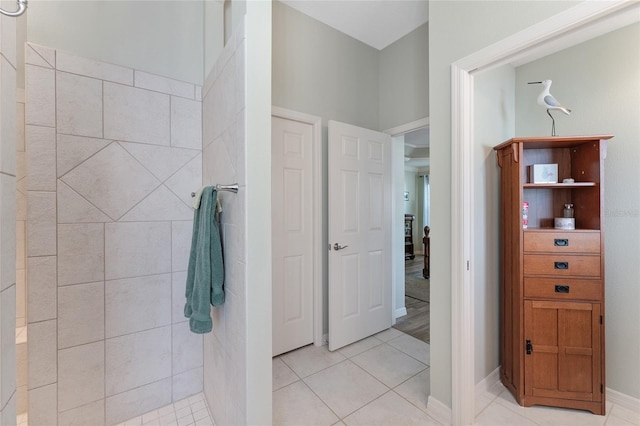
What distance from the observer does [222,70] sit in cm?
137

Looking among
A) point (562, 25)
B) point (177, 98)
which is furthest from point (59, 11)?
point (562, 25)

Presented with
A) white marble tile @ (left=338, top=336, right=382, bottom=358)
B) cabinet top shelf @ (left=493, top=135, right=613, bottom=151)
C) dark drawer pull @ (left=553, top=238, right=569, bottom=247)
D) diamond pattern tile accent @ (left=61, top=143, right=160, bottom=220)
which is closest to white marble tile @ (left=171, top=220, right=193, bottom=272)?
diamond pattern tile accent @ (left=61, top=143, right=160, bottom=220)

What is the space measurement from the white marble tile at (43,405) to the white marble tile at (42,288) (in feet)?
1.20

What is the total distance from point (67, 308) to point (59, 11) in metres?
1.56

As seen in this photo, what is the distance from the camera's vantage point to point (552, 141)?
→ 5.64 ft

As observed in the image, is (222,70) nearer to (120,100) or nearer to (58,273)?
(120,100)

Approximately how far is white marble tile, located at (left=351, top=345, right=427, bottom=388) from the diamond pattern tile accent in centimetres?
202

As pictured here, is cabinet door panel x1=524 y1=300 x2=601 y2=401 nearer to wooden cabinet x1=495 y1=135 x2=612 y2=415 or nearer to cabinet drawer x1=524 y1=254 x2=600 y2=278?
wooden cabinet x1=495 y1=135 x2=612 y2=415

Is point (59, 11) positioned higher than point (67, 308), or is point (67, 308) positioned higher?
point (59, 11)

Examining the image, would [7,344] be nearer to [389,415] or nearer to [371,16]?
[389,415]

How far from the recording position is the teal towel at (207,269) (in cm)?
126

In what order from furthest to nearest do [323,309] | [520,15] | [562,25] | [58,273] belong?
[323,309]
[58,273]
[520,15]
[562,25]

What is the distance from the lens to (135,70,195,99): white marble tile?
1600mm

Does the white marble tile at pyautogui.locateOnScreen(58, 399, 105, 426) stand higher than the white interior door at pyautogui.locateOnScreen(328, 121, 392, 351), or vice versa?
the white interior door at pyautogui.locateOnScreen(328, 121, 392, 351)
